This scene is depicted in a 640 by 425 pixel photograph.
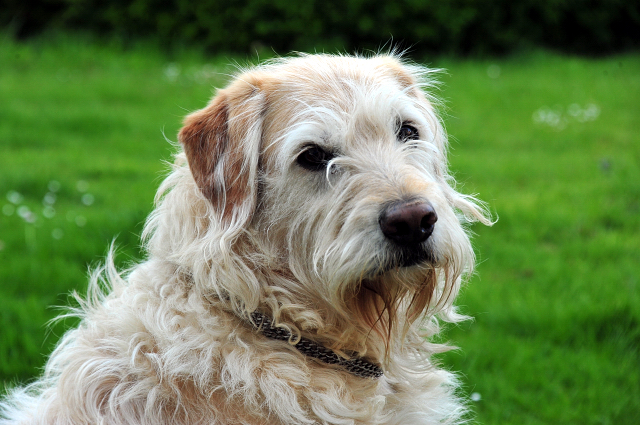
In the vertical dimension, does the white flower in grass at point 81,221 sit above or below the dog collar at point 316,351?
below

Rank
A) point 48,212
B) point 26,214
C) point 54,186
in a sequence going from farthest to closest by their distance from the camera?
point 54,186, point 48,212, point 26,214

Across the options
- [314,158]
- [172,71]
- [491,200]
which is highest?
[314,158]

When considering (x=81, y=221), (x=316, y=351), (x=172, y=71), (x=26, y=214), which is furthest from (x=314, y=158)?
(x=172, y=71)

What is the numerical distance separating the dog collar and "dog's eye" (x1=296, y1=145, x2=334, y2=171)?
0.71 m

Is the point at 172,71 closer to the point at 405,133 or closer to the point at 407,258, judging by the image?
the point at 405,133

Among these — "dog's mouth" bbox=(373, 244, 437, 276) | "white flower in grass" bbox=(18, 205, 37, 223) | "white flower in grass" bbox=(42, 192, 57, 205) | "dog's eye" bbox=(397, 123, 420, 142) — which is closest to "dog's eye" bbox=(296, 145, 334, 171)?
"dog's eye" bbox=(397, 123, 420, 142)

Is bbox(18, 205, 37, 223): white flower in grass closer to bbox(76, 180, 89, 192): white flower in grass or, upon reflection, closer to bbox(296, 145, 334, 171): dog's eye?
bbox(76, 180, 89, 192): white flower in grass

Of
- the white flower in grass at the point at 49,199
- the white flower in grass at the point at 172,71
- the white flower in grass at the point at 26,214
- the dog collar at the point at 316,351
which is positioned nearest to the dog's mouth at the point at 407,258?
the dog collar at the point at 316,351

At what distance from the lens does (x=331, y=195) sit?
2875 millimetres

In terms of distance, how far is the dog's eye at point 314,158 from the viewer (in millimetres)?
2969

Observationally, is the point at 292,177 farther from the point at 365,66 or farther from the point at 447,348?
the point at 447,348

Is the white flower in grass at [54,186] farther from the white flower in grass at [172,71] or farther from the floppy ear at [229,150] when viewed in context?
the white flower in grass at [172,71]

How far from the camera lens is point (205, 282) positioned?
2.83 meters

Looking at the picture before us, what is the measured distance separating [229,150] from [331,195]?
57cm
